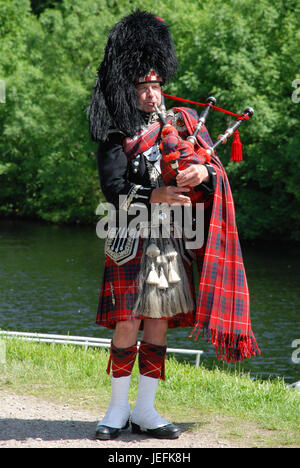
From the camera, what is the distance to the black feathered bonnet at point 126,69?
→ 3797mm

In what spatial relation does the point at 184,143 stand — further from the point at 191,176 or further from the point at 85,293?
the point at 85,293

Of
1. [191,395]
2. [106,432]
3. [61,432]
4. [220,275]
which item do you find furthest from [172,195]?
[191,395]

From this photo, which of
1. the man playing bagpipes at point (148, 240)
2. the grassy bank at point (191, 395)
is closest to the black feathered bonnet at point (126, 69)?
the man playing bagpipes at point (148, 240)

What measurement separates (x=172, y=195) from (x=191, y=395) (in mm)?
1612

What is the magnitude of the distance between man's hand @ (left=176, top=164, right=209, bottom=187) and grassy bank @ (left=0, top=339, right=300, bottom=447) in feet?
4.64

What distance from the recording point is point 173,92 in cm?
2662

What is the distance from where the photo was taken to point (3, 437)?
12.5 feet

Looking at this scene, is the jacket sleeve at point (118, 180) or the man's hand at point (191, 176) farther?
the jacket sleeve at point (118, 180)

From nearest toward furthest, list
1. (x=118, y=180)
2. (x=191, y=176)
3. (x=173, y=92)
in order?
(x=191, y=176) → (x=118, y=180) → (x=173, y=92)

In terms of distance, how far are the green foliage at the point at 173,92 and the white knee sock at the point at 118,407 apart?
48.1ft

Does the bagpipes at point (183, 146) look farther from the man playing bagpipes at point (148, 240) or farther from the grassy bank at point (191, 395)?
the grassy bank at point (191, 395)

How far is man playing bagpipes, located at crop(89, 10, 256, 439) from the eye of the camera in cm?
377

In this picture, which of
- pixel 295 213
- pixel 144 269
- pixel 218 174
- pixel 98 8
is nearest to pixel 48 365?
pixel 144 269
